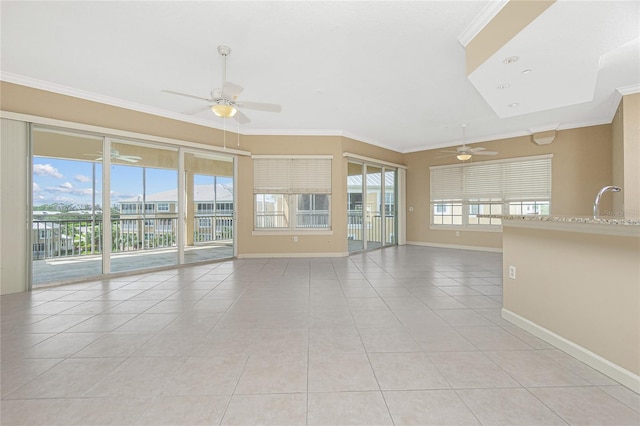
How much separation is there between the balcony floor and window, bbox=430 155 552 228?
588cm

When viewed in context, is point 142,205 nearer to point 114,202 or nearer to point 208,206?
point 114,202

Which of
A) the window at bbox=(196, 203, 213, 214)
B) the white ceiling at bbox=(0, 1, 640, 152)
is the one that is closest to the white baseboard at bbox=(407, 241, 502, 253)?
the white ceiling at bbox=(0, 1, 640, 152)

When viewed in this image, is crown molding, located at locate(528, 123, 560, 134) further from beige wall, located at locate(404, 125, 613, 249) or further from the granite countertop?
the granite countertop

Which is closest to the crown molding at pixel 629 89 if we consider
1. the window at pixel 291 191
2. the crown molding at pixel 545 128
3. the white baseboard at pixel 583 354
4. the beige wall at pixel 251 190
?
the crown molding at pixel 545 128

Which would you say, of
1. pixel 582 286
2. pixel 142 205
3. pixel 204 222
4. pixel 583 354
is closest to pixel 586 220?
pixel 582 286

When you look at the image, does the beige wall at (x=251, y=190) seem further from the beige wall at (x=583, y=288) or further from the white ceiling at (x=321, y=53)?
the beige wall at (x=583, y=288)

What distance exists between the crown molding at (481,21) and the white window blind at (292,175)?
3668 millimetres

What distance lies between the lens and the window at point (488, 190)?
6234mm

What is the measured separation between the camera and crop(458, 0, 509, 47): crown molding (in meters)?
2.26

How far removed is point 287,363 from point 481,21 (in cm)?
328

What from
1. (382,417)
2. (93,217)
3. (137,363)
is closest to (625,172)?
(382,417)

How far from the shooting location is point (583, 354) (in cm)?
191

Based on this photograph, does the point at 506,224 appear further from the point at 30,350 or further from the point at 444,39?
the point at 30,350

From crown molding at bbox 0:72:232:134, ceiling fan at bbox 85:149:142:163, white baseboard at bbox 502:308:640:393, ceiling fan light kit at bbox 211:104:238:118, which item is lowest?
white baseboard at bbox 502:308:640:393
